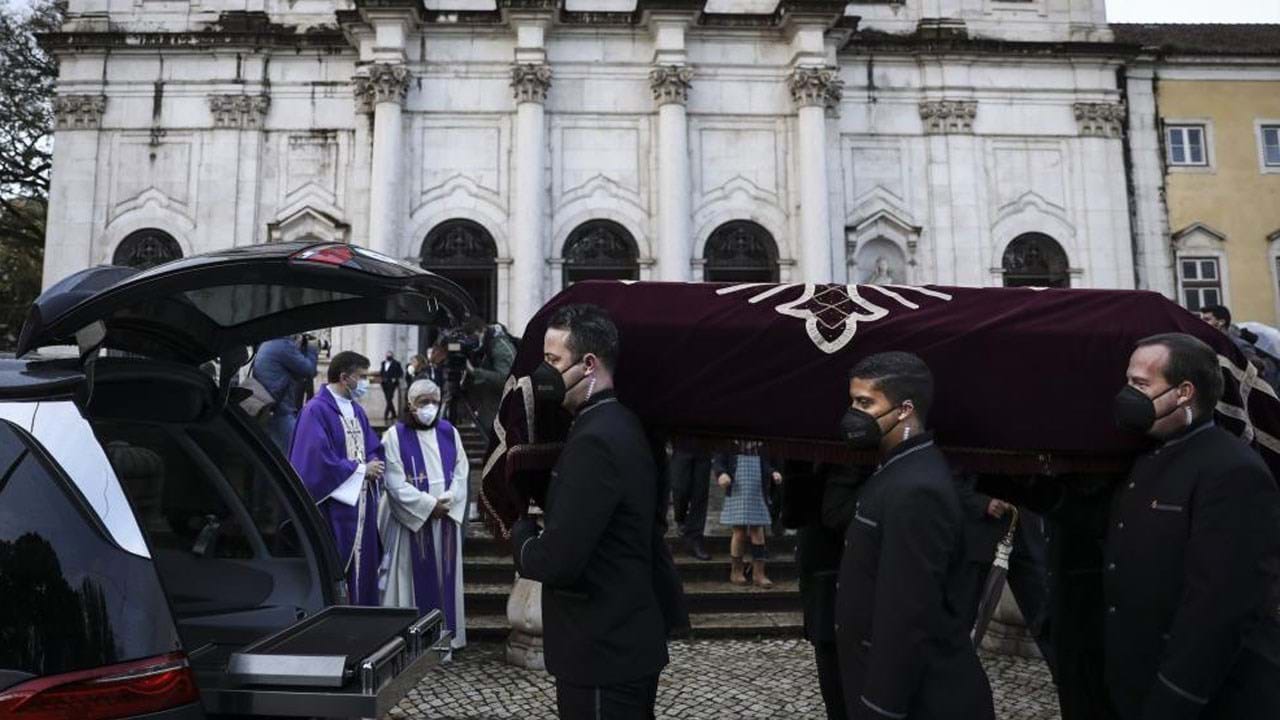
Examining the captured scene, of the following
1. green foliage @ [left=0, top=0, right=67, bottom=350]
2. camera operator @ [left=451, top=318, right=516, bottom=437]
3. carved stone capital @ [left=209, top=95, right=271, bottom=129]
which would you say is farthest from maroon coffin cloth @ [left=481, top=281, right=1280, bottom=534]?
green foliage @ [left=0, top=0, right=67, bottom=350]

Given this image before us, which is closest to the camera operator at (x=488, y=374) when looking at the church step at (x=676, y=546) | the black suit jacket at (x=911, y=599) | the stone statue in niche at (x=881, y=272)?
the church step at (x=676, y=546)

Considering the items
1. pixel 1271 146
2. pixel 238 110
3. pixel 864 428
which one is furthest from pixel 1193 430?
pixel 1271 146

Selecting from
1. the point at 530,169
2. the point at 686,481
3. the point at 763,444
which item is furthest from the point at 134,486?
the point at 530,169

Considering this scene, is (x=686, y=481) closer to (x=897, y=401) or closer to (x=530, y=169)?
(x=897, y=401)

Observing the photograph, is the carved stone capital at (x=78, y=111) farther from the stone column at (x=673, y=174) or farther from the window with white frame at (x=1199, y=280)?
the window with white frame at (x=1199, y=280)

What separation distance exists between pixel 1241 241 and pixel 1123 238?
137 inches

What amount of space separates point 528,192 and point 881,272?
8732 millimetres

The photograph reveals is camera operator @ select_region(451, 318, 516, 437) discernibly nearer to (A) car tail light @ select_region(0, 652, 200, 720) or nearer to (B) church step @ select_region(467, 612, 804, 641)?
(B) church step @ select_region(467, 612, 804, 641)

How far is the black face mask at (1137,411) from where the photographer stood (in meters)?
3.16

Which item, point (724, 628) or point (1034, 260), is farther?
point (1034, 260)

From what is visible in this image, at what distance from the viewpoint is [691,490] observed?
28.8 feet

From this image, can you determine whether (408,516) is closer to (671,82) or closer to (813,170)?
(671,82)

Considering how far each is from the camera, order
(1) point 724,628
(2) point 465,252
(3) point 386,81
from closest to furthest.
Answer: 1. (1) point 724,628
2. (3) point 386,81
3. (2) point 465,252

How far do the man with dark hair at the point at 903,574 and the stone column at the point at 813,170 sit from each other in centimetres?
1623
